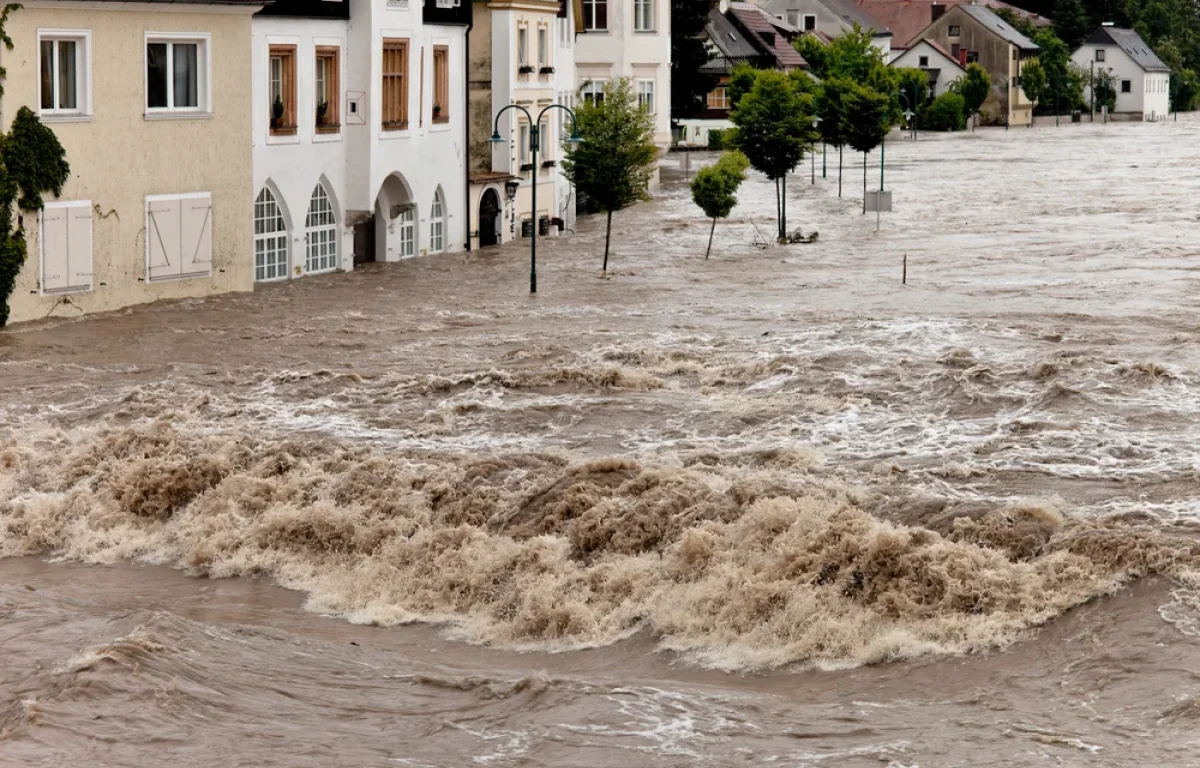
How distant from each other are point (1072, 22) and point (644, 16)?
91049 mm

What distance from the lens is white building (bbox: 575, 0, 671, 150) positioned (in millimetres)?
77688

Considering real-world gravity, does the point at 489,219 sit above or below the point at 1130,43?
below

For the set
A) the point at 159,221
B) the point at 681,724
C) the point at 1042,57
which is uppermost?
the point at 1042,57

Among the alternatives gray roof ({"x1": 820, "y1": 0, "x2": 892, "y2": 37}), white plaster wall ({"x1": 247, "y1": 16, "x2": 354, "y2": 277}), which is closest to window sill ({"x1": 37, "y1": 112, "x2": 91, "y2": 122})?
white plaster wall ({"x1": 247, "y1": 16, "x2": 354, "y2": 277})

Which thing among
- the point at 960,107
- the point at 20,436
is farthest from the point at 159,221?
the point at 960,107

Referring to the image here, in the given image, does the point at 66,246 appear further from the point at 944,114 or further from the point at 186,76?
the point at 944,114

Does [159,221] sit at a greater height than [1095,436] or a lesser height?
greater

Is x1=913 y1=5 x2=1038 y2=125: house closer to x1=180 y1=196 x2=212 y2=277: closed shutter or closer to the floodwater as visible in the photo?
the floodwater

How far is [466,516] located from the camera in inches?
890

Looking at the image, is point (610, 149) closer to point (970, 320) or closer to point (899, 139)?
point (970, 320)

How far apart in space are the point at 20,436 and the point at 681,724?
46.4 feet

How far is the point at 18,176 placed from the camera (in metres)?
33.8

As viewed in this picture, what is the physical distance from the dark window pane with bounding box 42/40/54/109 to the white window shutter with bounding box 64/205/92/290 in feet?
6.41

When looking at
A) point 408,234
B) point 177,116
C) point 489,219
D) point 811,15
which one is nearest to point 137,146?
point 177,116
